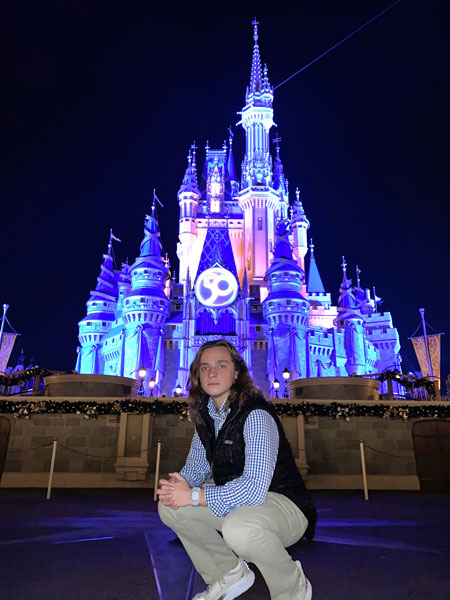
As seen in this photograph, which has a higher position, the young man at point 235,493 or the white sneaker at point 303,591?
the young man at point 235,493

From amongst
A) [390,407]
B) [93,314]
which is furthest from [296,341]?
[390,407]

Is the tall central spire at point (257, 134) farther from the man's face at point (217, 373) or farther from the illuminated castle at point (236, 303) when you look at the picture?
the man's face at point (217, 373)

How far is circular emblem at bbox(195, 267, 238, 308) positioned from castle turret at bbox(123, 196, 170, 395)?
431 cm

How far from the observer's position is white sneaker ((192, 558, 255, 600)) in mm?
3059

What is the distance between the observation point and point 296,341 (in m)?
49.4

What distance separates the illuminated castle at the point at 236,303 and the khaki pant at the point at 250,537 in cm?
4259

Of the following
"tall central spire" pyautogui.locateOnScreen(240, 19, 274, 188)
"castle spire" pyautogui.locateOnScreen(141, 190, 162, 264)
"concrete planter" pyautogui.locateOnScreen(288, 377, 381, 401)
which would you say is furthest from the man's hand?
"tall central spire" pyautogui.locateOnScreen(240, 19, 274, 188)

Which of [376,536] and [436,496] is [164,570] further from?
[436,496]

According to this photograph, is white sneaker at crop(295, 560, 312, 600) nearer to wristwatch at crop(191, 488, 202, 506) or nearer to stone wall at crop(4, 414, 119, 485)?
wristwatch at crop(191, 488, 202, 506)

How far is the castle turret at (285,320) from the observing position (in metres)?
48.3

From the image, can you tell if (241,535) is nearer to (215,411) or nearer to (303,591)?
(303,591)

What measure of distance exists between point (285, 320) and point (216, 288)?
30.2ft

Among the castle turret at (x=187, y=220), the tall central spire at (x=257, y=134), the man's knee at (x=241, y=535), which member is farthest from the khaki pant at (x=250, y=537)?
the tall central spire at (x=257, y=134)

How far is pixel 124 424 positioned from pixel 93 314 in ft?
160
